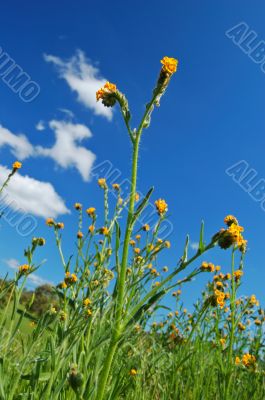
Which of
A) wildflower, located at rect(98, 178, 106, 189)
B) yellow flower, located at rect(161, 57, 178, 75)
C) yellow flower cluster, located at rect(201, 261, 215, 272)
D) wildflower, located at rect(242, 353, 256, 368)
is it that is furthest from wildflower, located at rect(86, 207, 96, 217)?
yellow flower, located at rect(161, 57, 178, 75)

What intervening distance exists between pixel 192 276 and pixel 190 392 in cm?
192

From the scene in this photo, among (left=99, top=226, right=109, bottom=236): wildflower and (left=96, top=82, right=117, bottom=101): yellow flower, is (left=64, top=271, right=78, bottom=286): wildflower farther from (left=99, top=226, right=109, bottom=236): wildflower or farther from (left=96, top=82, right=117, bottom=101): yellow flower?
(left=96, top=82, right=117, bottom=101): yellow flower

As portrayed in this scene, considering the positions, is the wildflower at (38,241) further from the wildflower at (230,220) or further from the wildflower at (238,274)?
the wildflower at (238,274)

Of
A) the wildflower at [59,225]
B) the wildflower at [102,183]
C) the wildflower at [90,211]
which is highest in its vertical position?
the wildflower at [102,183]

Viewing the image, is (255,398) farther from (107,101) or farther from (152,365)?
(107,101)

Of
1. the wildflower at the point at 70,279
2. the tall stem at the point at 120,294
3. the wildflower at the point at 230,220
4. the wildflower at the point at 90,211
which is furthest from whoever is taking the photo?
the wildflower at the point at 90,211

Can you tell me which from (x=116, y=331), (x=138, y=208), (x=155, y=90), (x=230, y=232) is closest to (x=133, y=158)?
(x=138, y=208)

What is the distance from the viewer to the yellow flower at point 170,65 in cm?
196

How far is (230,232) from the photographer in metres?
1.70

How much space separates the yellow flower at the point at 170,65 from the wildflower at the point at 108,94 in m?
0.28

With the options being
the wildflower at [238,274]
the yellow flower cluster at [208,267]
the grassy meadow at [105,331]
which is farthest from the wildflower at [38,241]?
the wildflower at [238,274]

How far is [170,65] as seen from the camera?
197 centimetres

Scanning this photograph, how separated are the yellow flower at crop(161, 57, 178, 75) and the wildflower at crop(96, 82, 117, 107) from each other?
28cm

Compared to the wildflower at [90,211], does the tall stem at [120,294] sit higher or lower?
lower
